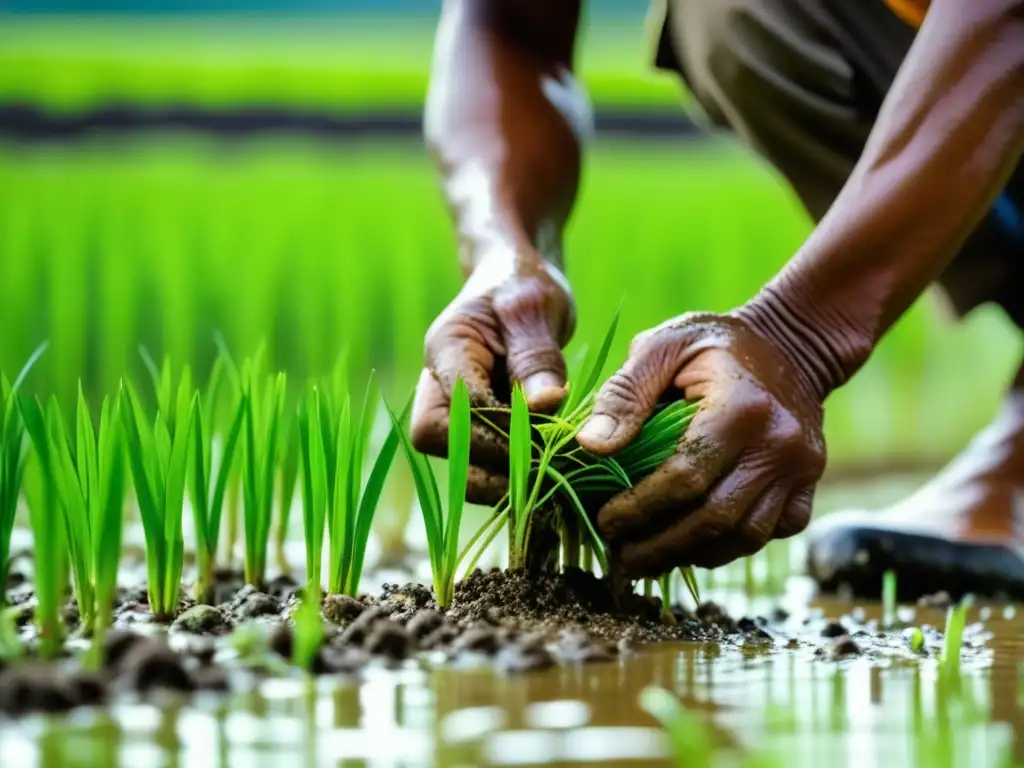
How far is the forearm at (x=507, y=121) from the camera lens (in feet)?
6.36

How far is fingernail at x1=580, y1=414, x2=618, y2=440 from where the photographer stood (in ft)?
4.28

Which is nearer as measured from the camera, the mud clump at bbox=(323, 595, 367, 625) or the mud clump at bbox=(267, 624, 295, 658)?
the mud clump at bbox=(267, 624, 295, 658)

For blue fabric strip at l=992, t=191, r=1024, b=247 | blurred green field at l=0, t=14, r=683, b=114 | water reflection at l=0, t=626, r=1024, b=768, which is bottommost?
water reflection at l=0, t=626, r=1024, b=768

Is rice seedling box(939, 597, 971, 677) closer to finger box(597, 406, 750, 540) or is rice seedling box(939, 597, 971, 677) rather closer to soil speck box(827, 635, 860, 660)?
soil speck box(827, 635, 860, 660)

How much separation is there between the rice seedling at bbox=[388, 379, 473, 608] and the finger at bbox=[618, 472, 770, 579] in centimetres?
21

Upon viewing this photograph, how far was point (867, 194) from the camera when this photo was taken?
58.7 inches

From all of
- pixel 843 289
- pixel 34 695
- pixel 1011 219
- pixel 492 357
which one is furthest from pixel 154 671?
pixel 1011 219

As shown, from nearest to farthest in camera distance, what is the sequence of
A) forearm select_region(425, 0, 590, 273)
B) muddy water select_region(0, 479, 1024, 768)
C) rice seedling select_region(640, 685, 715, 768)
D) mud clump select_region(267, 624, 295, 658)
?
rice seedling select_region(640, 685, 715, 768) → muddy water select_region(0, 479, 1024, 768) → mud clump select_region(267, 624, 295, 658) → forearm select_region(425, 0, 590, 273)

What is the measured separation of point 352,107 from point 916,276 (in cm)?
683

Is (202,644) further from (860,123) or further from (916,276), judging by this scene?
(860,123)

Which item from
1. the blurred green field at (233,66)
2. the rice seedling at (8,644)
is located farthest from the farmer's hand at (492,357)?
the blurred green field at (233,66)

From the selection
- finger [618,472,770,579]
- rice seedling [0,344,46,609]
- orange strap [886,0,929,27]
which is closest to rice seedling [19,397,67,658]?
rice seedling [0,344,46,609]

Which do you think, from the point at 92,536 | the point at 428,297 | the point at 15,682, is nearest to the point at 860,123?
the point at 92,536

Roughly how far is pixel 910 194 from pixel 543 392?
1.63ft
